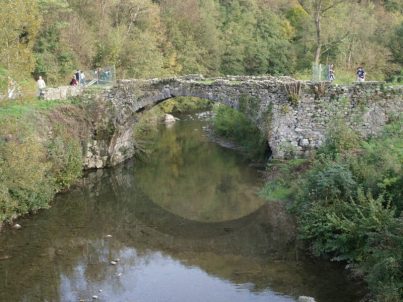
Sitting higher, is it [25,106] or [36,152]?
[25,106]

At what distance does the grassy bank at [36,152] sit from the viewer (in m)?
16.6

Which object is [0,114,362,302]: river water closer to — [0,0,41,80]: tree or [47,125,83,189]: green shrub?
[47,125,83,189]: green shrub

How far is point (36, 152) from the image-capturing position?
57.5 ft

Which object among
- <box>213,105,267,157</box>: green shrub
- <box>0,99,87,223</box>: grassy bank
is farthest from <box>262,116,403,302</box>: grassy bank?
<box>0,99,87,223</box>: grassy bank

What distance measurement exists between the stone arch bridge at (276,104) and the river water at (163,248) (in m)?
2.11

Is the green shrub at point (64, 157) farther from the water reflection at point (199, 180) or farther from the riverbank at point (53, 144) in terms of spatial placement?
the water reflection at point (199, 180)

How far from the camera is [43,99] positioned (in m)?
23.1

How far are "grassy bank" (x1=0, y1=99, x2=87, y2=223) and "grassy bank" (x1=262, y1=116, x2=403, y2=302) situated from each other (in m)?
8.67

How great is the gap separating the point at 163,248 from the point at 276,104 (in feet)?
29.3

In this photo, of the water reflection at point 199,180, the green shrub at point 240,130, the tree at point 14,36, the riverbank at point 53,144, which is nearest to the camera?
the riverbank at point 53,144

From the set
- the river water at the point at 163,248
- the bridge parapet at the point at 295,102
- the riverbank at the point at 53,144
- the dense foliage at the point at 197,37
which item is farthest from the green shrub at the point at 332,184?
the dense foliage at the point at 197,37

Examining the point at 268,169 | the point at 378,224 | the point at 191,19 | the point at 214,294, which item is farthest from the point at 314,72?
the point at 191,19

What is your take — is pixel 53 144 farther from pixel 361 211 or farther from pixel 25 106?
pixel 361 211

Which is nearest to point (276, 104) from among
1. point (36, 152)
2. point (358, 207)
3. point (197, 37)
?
point (358, 207)
